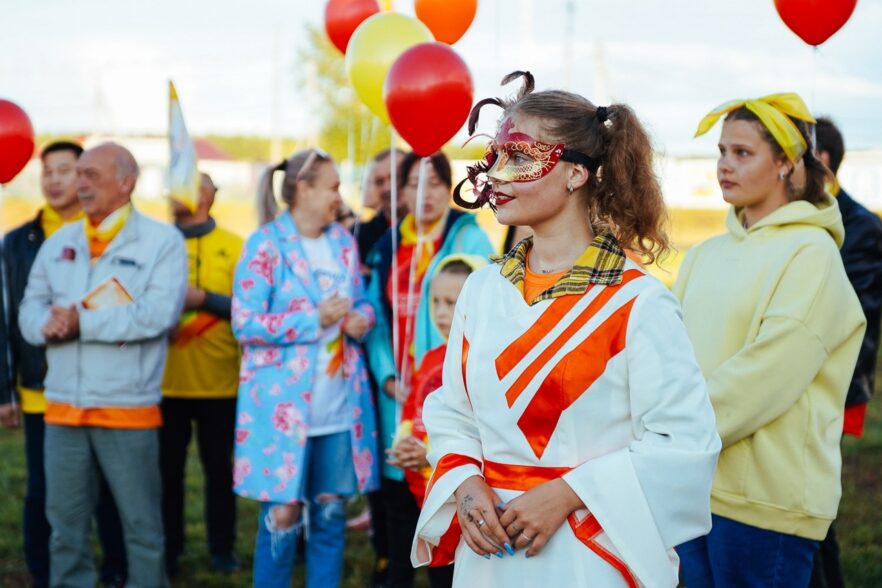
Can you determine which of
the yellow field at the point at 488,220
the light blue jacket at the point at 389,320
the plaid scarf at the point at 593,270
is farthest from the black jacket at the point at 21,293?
the yellow field at the point at 488,220

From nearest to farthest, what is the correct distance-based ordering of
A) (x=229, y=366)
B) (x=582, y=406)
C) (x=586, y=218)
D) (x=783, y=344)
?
(x=582, y=406) < (x=586, y=218) < (x=783, y=344) < (x=229, y=366)

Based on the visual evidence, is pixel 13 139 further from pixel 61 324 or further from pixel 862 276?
pixel 862 276

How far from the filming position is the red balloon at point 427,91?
3791 millimetres

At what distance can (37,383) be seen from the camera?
494 cm

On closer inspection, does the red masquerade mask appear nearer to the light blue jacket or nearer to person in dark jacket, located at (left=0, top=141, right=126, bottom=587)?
the light blue jacket

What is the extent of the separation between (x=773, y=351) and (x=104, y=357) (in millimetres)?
2886

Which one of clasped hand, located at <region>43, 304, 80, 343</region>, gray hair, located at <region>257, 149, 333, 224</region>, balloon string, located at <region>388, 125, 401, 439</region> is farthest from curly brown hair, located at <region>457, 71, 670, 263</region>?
clasped hand, located at <region>43, 304, 80, 343</region>

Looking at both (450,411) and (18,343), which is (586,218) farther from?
(18,343)

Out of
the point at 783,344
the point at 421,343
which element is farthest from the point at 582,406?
the point at 421,343

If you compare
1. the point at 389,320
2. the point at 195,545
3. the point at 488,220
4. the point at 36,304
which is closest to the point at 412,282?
the point at 389,320

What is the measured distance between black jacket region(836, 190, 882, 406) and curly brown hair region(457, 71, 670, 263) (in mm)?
2199

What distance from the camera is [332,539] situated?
4.49m

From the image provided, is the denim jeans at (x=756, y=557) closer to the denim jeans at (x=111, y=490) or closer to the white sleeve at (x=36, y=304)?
the denim jeans at (x=111, y=490)

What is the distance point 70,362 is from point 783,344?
3.07 metres
